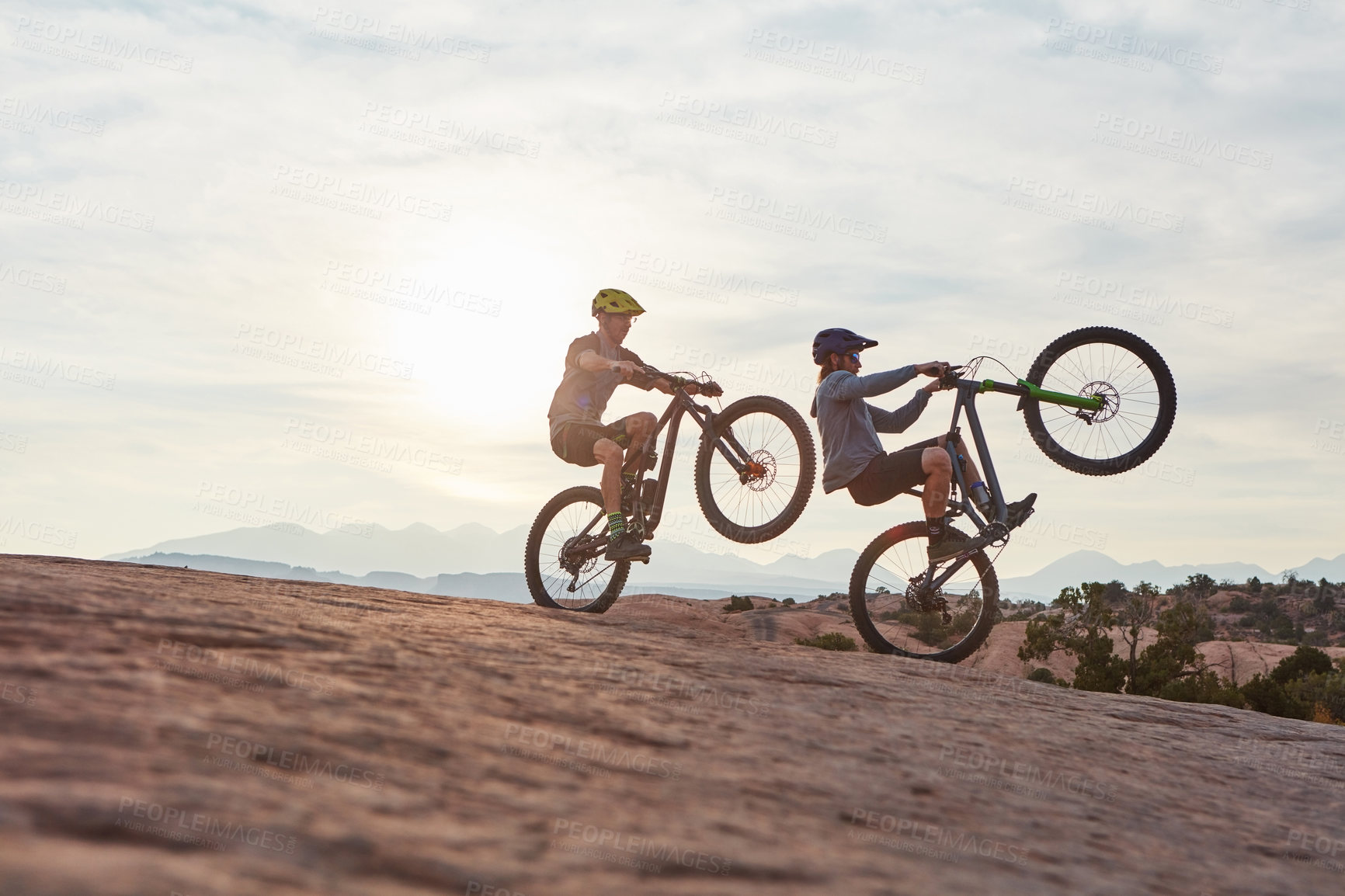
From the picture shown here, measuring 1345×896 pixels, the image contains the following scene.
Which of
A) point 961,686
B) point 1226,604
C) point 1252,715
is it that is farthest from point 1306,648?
point 961,686

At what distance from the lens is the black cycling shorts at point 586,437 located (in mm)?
8906

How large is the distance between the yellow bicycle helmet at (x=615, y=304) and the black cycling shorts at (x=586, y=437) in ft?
3.68

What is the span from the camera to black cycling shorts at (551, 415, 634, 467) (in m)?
8.91

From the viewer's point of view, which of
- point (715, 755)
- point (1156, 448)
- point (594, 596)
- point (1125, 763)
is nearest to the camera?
point (715, 755)

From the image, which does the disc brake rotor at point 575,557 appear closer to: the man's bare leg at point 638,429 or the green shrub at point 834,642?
the man's bare leg at point 638,429

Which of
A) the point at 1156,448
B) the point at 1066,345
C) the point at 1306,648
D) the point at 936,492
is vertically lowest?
the point at 1306,648

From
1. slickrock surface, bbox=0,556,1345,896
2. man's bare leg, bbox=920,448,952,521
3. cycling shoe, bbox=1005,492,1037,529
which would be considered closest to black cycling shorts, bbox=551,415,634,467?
man's bare leg, bbox=920,448,952,521

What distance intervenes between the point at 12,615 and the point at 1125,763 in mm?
4695

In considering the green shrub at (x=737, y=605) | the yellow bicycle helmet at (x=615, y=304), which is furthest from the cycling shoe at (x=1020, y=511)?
the green shrub at (x=737, y=605)

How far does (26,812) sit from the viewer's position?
1.56 meters

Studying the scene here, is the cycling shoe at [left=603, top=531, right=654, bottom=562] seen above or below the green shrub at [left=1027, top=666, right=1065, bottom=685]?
above

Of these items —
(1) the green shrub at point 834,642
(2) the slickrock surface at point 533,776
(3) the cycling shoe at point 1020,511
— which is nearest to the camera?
(2) the slickrock surface at point 533,776

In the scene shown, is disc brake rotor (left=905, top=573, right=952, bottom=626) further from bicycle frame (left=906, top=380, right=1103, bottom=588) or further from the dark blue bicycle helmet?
the dark blue bicycle helmet

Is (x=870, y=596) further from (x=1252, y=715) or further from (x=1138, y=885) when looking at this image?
(x=1138, y=885)
